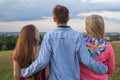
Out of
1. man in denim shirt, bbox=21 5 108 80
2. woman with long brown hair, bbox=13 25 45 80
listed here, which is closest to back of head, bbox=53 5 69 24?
man in denim shirt, bbox=21 5 108 80

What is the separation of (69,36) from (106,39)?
685 mm

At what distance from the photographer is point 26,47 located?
5.84 m

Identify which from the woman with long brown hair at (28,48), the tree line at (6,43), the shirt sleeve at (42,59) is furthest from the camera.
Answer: the tree line at (6,43)

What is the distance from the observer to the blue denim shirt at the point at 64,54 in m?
5.64

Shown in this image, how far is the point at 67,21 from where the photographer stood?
571 centimetres

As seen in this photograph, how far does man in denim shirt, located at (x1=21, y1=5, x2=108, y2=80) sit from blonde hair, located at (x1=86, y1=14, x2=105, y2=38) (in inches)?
9.7

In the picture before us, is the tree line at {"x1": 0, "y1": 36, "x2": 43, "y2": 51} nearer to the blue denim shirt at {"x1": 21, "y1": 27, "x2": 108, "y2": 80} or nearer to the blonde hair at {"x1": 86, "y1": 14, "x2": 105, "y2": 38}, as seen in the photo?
the blonde hair at {"x1": 86, "y1": 14, "x2": 105, "y2": 38}

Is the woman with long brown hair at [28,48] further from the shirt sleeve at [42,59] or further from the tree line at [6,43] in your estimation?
the tree line at [6,43]

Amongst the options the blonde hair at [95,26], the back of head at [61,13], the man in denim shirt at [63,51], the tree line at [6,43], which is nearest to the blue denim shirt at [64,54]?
the man in denim shirt at [63,51]

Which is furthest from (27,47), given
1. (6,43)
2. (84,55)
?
(6,43)

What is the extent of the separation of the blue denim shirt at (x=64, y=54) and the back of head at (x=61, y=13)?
0.13 metres

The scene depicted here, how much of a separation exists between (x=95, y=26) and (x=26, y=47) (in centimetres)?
103

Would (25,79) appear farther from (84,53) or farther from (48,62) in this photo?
(84,53)

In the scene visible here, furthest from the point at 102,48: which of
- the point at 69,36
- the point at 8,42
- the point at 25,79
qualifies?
the point at 8,42
